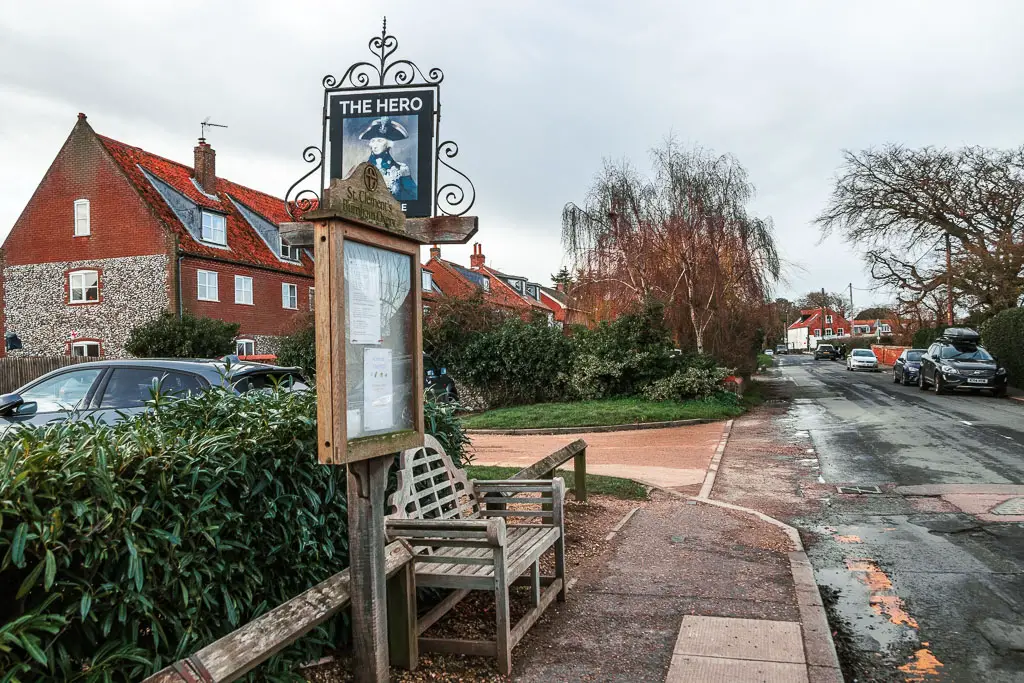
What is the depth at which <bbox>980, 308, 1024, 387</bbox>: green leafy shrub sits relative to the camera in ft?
87.1

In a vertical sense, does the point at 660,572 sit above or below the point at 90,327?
below

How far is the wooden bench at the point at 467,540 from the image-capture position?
4.05m

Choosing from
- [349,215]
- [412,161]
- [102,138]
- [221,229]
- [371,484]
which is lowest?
[371,484]

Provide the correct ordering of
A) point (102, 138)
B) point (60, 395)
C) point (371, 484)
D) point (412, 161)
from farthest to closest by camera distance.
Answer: point (102, 138), point (60, 395), point (412, 161), point (371, 484)

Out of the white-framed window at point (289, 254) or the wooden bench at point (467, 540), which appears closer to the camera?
the wooden bench at point (467, 540)

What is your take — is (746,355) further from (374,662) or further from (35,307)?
(35,307)

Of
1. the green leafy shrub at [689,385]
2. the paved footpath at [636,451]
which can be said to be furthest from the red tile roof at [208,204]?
the green leafy shrub at [689,385]

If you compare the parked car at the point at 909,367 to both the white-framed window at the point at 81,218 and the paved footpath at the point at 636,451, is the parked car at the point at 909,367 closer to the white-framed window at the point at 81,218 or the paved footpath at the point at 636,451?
the paved footpath at the point at 636,451

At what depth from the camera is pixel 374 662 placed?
3518 mm

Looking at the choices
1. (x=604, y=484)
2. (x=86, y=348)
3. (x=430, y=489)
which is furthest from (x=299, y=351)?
(x=430, y=489)

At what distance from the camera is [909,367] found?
3253 centimetres

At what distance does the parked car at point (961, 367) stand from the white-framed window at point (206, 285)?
27668 mm

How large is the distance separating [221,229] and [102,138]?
19.0 feet

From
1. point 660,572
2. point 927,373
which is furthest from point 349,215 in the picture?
point 927,373
